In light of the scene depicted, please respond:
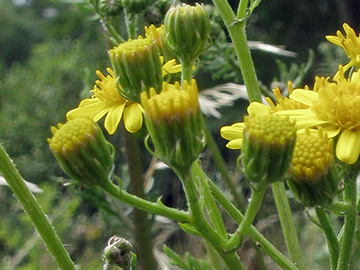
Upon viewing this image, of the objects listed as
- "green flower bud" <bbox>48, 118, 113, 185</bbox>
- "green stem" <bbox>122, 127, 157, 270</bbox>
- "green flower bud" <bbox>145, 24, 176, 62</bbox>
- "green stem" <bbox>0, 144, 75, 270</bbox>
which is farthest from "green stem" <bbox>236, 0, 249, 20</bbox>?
"green stem" <bbox>122, 127, 157, 270</bbox>

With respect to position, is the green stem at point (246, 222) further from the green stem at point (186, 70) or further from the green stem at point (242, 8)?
the green stem at point (242, 8)

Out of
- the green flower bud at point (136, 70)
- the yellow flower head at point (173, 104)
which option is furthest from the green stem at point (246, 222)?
the green flower bud at point (136, 70)

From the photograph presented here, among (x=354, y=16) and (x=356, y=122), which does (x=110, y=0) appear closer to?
(x=356, y=122)

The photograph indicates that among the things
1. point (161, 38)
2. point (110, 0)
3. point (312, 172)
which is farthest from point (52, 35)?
point (312, 172)

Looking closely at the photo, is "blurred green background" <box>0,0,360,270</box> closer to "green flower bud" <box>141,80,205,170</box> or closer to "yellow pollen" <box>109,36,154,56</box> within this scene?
"yellow pollen" <box>109,36,154,56</box>

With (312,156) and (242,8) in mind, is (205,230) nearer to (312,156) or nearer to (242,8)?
(312,156)
